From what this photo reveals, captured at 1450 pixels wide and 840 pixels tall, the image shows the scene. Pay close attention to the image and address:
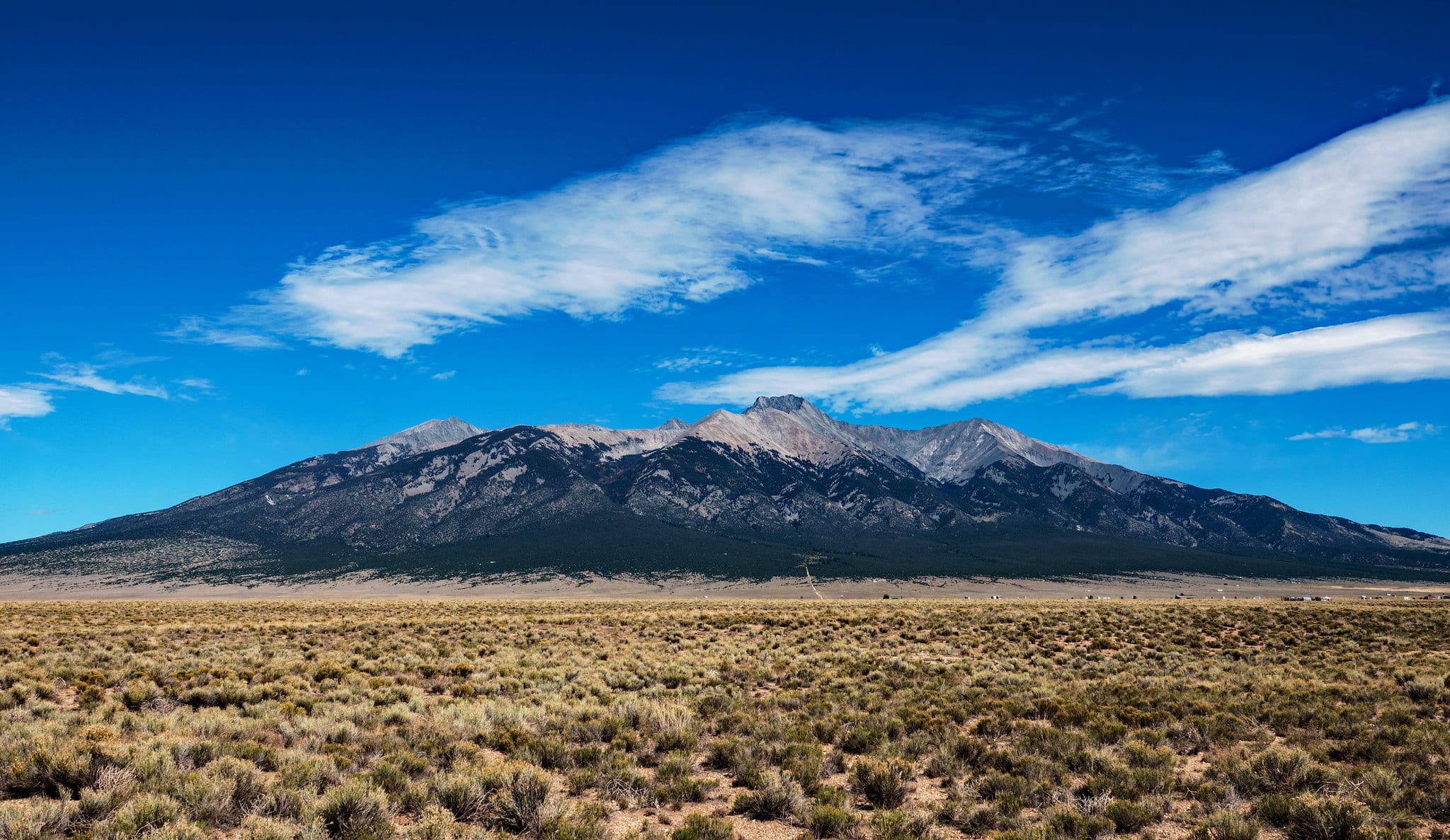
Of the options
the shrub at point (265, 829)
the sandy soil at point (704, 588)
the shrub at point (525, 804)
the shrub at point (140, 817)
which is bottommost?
the sandy soil at point (704, 588)

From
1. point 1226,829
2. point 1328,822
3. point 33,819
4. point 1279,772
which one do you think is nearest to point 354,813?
point 33,819

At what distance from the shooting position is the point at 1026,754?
11.1 meters

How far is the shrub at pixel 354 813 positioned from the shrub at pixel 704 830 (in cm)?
344

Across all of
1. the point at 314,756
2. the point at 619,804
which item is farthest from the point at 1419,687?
A: the point at 314,756

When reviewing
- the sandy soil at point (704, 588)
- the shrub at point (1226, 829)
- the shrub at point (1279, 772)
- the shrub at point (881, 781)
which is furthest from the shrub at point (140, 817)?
the sandy soil at point (704, 588)

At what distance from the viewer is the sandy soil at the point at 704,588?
105m

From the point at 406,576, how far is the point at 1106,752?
14719 centimetres

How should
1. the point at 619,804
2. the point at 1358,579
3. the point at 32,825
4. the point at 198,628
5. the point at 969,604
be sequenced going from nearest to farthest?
the point at 32,825 < the point at 619,804 < the point at 198,628 < the point at 969,604 < the point at 1358,579

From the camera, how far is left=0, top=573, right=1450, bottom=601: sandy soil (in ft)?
346

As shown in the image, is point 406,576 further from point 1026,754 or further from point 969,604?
point 1026,754

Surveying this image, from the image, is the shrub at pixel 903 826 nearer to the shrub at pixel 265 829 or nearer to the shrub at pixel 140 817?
the shrub at pixel 265 829

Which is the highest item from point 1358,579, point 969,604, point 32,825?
point 32,825

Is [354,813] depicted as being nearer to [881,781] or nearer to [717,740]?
[717,740]

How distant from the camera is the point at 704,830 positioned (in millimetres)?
8328
